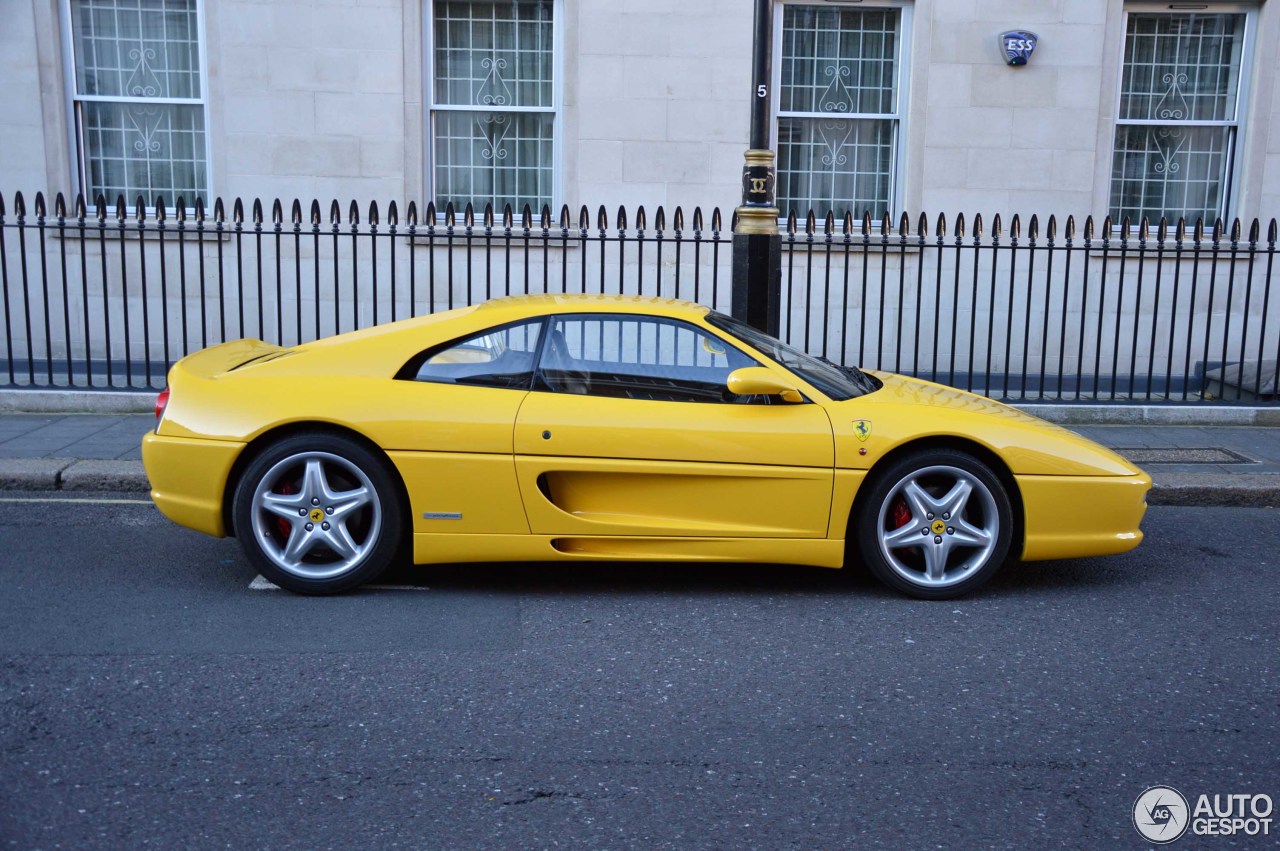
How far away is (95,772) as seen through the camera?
373 cm

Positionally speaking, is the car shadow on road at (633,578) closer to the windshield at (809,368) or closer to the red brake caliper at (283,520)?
the red brake caliper at (283,520)

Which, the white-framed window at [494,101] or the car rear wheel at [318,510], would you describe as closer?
the car rear wheel at [318,510]

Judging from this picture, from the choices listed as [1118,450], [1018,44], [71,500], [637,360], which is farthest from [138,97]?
[1118,450]

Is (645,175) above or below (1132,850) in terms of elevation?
above

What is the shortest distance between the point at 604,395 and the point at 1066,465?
83.0 inches

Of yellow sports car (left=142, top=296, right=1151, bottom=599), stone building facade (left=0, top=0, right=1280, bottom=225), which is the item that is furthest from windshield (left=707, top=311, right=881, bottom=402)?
stone building facade (left=0, top=0, right=1280, bottom=225)

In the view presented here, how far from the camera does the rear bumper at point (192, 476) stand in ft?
17.7

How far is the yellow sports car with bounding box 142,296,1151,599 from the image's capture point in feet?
17.6

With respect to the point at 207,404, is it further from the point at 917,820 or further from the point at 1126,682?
the point at 1126,682

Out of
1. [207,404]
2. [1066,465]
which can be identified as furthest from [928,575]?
[207,404]

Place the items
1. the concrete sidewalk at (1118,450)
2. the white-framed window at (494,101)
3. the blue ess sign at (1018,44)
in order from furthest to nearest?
the white-framed window at (494,101), the blue ess sign at (1018,44), the concrete sidewalk at (1118,450)

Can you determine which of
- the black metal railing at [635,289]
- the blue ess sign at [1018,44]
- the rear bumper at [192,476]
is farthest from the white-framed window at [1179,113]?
the rear bumper at [192,476]

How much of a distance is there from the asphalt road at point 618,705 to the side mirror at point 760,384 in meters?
0.95

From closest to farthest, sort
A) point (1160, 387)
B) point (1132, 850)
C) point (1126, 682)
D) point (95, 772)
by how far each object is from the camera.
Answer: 1. point (1132, 850)
2. point (95, 772)
3. point (1126, 682)
4. point (1160, 387)
